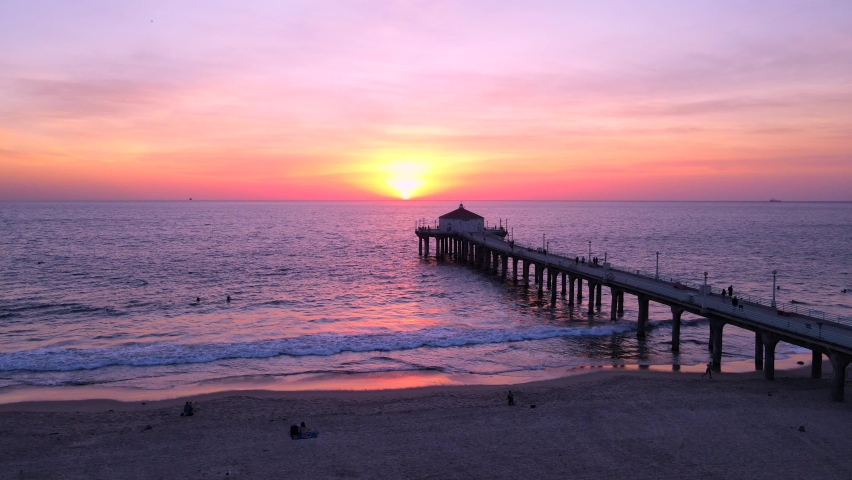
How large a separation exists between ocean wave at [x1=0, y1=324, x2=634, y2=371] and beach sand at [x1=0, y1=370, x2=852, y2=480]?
6025 mm

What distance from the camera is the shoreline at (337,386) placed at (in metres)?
23.2

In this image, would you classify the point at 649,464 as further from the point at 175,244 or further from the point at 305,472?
the point at 175,244

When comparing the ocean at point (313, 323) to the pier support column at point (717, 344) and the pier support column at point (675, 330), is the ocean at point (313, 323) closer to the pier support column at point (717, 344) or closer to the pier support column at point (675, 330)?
the pier support column at point (675, 330)

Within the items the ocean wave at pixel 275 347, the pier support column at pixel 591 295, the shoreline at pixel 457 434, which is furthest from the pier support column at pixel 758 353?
the pier support column at pixel 591 295

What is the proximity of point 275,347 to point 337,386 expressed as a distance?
750 centimetres

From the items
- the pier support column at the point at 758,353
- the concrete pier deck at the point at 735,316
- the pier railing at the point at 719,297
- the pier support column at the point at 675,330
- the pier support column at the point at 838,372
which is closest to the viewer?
the pier support column at the point at 838,372

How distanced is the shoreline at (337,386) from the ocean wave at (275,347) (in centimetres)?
376

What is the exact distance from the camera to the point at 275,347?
3175 centimetres

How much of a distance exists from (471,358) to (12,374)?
838 inches

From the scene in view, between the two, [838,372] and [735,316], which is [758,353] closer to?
[735,316]

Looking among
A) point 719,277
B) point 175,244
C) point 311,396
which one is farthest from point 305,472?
point 175,244

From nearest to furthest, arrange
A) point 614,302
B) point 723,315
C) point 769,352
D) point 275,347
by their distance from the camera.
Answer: point 769,352
point 723,315
point 275,347
point 614,302

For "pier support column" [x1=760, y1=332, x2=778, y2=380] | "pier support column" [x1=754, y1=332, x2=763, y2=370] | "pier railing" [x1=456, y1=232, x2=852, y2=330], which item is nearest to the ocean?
"pier support column" [x1=754, y1=332, x2=763, y2=370]

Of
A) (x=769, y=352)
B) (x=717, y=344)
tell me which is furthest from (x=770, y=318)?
(x=717, y=344)
